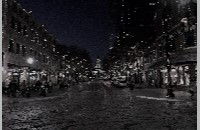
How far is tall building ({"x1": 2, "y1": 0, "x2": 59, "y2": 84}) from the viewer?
36.5 meters

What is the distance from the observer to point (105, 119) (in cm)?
1309

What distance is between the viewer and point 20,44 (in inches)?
1693

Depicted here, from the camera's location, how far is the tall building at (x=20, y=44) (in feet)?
120

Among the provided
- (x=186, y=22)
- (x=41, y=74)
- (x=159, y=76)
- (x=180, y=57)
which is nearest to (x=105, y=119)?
(x=186, y=22)

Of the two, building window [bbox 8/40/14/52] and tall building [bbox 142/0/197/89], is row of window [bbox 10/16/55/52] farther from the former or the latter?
tall building [bbox 142/0/197/89]

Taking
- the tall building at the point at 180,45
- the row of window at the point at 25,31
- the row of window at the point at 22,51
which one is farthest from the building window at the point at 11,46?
the tall building at the point at 180,45

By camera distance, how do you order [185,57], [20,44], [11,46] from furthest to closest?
[20,44] → [11,46] → [185,57]

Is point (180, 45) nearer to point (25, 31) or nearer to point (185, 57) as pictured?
point (185, 57)

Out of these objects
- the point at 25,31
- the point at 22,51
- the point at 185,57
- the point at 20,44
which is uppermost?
the point at 25,31

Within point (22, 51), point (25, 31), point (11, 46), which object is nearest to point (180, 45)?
point (11, 46)

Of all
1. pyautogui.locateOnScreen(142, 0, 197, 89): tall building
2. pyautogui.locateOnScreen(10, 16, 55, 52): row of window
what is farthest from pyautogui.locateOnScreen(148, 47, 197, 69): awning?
pyautogui.locateOnScreen(10, 16, 55, 52): row of window

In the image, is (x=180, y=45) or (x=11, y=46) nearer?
(x=180, y=45)

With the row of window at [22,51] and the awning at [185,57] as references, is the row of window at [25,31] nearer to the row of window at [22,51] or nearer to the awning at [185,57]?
the row of window at [22,51]

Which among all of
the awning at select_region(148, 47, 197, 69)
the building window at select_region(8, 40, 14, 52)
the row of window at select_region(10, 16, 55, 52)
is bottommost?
the awning at select_region(148, 47, 197, 69)
